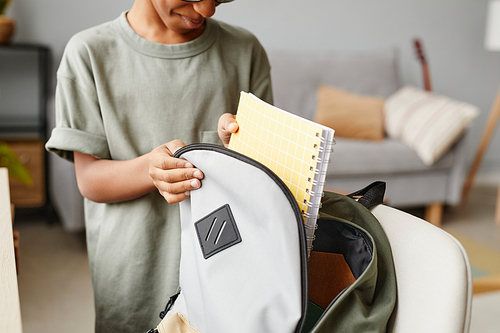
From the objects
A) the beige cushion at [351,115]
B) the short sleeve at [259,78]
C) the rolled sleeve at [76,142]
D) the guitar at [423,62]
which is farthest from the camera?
the guitar at [423,62]

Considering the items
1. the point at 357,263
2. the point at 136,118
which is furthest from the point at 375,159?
the point at 357,263

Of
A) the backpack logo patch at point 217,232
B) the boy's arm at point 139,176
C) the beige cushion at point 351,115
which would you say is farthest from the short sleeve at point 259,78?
the beige cushion at point 351,115

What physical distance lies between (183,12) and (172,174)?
25cm

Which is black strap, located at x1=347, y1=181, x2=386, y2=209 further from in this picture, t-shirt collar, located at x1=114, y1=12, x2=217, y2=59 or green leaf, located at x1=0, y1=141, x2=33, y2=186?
green leaf, located at x1=0, y1=141, x2=33, y2=186

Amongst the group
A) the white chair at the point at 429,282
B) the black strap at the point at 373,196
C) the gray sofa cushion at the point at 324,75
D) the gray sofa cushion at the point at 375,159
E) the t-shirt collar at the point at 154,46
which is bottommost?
the gray sofa cushion at the point at 375,159

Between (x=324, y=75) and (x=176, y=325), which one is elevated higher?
(x=176, y=325)

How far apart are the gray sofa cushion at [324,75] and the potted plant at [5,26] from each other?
146cm

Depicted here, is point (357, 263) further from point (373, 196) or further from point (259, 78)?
point (259, 78)

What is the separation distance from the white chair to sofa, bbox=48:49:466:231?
1.75 m

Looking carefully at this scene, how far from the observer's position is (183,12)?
63 centimetres

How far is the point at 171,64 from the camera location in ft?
2.37

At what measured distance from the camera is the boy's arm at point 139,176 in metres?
0.53

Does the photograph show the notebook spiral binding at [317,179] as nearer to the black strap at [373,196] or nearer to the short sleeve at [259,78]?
the black strap at [373,196]

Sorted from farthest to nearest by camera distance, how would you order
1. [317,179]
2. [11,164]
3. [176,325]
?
[11,164], [176,325], [317,179]
